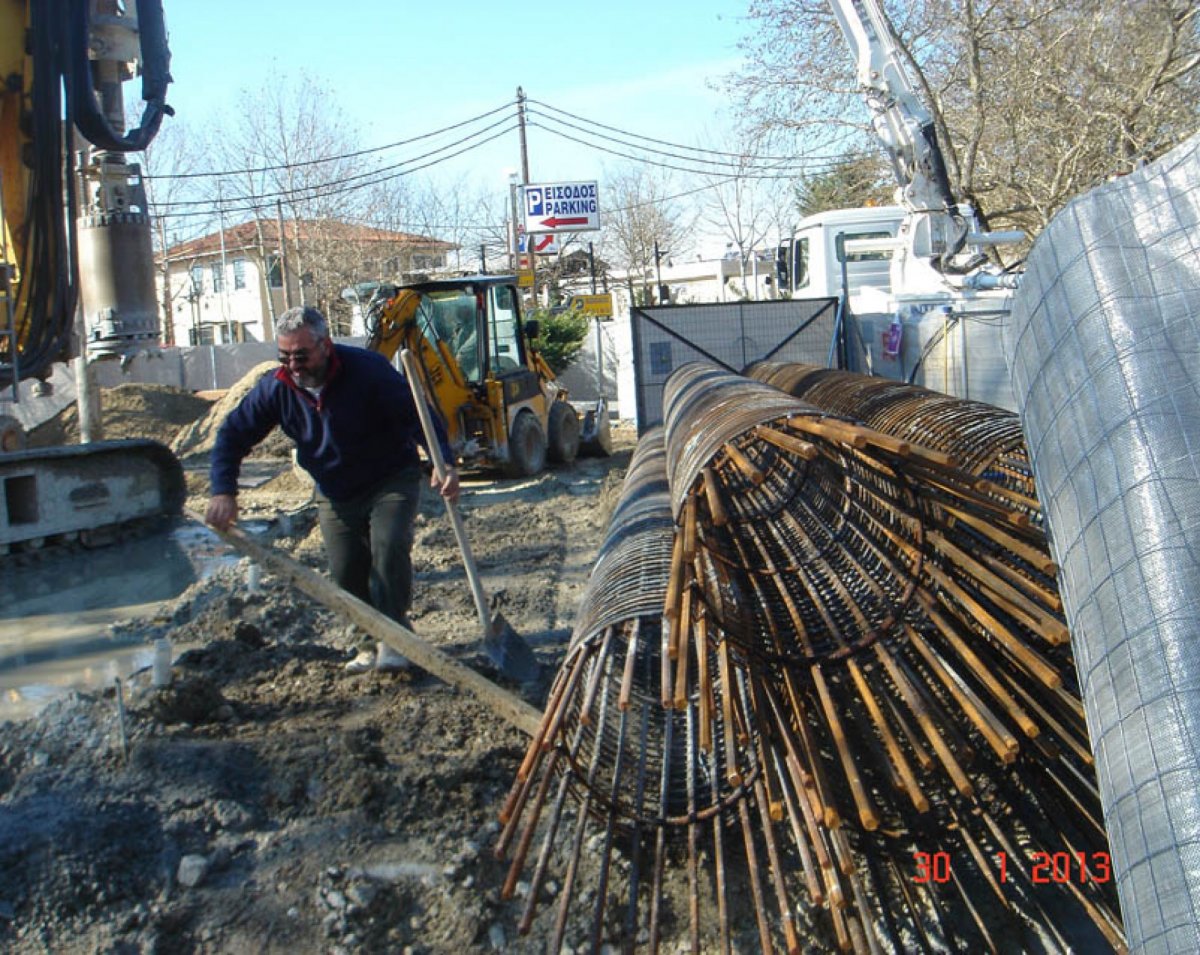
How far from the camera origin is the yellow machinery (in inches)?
460

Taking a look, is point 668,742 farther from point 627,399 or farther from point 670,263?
point 670,263

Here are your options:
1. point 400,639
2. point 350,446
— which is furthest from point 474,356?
point 400,639

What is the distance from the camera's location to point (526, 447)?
1321 centimetres

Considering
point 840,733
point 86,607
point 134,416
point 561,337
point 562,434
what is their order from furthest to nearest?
point 561,337 → point 134,416 → point 562,434 → point 86,607 → point 840,733

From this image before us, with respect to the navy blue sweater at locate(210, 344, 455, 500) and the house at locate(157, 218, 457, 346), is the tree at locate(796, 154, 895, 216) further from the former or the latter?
the navy blue sweater at locate(210, 344, 455, 500)

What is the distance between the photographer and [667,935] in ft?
11.0

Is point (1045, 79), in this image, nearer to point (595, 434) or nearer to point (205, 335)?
point (595, 434)

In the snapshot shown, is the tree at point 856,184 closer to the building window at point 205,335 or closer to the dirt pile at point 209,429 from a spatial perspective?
the dirt pile at point 209,429

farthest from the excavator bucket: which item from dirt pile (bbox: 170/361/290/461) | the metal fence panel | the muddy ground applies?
the muddy ground

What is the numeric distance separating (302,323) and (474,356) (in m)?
7.81

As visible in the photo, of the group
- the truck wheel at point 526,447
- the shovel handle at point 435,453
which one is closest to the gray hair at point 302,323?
the shovel handle at point 435,453

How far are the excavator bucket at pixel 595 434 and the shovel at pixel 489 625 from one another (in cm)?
998

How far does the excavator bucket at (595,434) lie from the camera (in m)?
15.6

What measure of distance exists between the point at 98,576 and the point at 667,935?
7.13m
